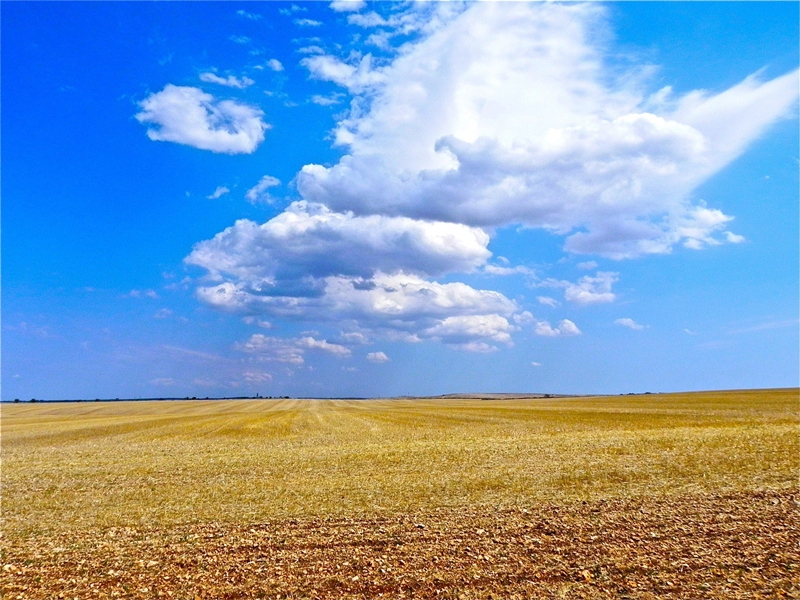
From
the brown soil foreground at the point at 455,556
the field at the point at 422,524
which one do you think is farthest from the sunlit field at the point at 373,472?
the brown soil foreground at the point at 455,556

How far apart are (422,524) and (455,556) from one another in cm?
308

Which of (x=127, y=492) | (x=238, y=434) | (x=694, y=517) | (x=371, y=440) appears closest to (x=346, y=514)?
(x=694, y=517)

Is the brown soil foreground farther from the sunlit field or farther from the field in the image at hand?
the sunlit field

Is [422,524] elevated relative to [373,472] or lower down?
elevated

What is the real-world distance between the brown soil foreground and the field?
61 millimetres

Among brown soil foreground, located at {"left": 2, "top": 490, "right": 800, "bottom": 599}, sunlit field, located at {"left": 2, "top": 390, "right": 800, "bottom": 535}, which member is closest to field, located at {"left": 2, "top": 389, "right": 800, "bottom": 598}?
brown soil foreground, located at {"left": 2, "top": 490, "right": 800, "bottom": 599}

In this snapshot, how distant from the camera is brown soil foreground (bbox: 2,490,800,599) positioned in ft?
38.8

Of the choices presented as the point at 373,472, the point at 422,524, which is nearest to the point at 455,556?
the point at 422,524

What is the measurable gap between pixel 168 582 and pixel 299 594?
357 cm

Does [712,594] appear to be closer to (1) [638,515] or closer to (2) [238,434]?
(1) [638,515]

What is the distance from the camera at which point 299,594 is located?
1198cm

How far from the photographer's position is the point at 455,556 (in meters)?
13.7

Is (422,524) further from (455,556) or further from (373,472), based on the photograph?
(373,472)

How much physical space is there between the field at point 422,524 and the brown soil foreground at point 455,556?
61 mm
